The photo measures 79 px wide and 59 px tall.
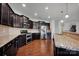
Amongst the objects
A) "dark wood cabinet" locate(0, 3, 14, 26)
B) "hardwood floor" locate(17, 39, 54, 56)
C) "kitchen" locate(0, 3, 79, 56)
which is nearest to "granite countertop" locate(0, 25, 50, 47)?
"kitchen" locate(0, 3, 79, 56)

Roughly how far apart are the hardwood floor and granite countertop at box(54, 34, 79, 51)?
169mm

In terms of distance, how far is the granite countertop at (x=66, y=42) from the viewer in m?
2.13

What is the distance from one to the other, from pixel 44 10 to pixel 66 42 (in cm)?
78

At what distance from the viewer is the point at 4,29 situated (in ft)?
8.25

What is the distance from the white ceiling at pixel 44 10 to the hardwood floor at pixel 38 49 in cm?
50

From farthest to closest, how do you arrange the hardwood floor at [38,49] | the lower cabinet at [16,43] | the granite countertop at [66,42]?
the hardwood floor at [38,49], the lower cabinet at [16,43], the granite countertop at [66,42]

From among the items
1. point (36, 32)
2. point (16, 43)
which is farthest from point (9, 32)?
point (36, 32)

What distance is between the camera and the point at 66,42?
226 centimetres

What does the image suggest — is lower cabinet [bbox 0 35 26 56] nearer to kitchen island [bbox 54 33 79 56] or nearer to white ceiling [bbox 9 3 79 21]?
white ceiling [bbox 9 3 79 21]

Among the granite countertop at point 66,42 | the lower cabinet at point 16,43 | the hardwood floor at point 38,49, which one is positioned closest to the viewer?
the granite countertop at point 66,42

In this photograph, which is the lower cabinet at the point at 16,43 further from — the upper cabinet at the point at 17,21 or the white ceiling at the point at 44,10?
the white ceiling at the point at 44,10

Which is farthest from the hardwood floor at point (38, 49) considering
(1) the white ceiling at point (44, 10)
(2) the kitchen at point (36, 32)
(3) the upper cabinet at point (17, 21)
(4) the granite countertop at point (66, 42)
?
(1) the white ceiling at point (44, 10)

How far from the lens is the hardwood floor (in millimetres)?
2350

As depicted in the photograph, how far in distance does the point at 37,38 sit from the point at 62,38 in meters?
0.52
